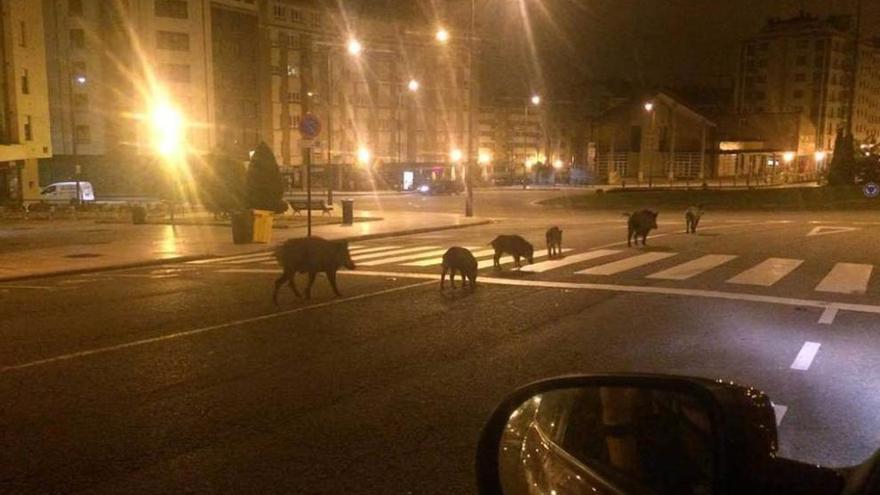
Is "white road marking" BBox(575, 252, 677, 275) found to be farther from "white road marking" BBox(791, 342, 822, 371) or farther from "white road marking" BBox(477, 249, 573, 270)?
"white road marking" BBox(791, 342, 822, 371)

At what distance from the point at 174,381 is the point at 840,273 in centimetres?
1269

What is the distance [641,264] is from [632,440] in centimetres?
1416

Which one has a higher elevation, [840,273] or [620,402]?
[620,402]

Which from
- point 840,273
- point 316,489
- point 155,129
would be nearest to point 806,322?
point 840,273

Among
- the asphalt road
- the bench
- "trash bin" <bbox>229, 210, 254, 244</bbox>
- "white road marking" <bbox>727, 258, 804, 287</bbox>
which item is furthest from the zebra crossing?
the bench

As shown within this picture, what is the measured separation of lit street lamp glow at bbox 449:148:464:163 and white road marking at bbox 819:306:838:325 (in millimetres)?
81375

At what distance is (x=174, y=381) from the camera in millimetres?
7340

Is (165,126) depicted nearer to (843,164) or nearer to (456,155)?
(456,155)

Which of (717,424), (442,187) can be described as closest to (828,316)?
(717,424)

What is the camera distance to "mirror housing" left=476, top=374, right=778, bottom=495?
1.94 metres

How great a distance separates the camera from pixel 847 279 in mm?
14055

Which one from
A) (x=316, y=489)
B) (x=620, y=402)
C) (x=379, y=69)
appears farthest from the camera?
(x=379, y=69)

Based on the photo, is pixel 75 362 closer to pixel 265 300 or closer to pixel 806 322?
pixel 265 300

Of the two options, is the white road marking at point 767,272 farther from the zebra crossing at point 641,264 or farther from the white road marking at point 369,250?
the white road marking at point 369,250
